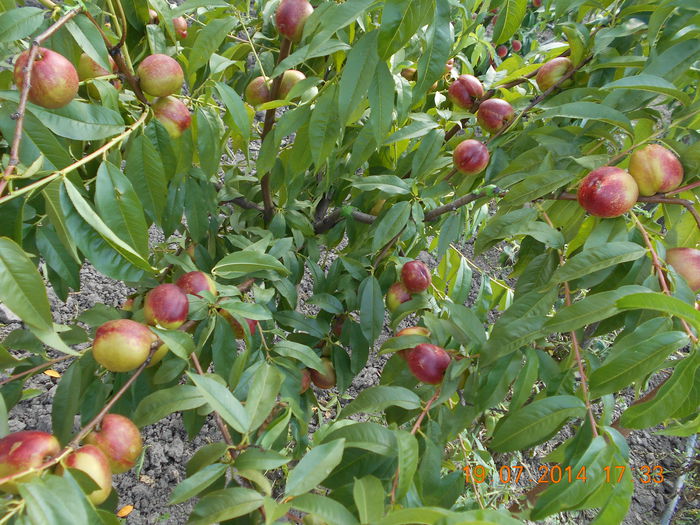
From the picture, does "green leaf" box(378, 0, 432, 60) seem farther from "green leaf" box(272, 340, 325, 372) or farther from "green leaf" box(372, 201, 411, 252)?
"green leaf" box(272, 340, 325, 372)

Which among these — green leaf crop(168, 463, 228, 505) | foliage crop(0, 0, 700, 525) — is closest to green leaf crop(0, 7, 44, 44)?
foliage crop(0, 0, 700, 525)

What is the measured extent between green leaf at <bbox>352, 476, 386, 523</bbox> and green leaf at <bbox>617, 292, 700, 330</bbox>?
29 cm

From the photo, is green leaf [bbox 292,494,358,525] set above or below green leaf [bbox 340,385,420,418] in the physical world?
above

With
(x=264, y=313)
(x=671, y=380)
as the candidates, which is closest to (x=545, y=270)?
(x=671, y=380)

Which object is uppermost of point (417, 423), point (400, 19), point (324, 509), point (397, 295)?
point (400, 19)

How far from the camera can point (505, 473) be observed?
5.60 ft

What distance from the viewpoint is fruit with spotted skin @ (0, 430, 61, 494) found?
1.42 feet

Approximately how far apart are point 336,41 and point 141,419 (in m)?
0.56

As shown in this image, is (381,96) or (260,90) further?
(260,90)

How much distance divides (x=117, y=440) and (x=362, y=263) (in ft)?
2.05

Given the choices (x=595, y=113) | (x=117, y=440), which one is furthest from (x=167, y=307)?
(x=595, y=113)

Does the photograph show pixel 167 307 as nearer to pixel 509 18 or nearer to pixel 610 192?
pixel 610 192

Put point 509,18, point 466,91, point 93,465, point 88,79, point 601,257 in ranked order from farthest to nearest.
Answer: point 466,91
point 509,18
point 88,79
point 601,257
point 93,465

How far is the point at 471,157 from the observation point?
0.89 m
